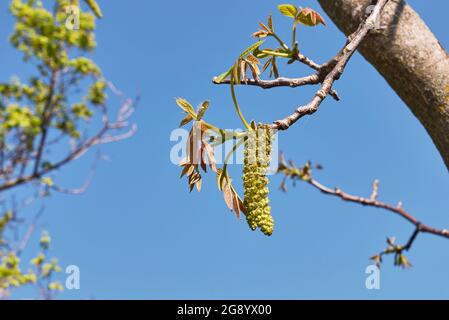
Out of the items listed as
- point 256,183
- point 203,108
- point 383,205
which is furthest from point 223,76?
point 383,205

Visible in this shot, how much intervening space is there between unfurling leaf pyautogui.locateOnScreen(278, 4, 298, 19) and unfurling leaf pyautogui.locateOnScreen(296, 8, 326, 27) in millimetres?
18

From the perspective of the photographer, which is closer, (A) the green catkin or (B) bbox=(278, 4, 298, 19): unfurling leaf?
(A) the green catkin

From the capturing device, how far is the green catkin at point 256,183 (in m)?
1.09

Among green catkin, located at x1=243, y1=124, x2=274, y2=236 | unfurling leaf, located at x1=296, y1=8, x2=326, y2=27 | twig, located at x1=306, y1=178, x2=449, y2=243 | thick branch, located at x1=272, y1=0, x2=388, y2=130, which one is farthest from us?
unfurling leaf, located at x1=296, y1=8, x2=326, y2=27

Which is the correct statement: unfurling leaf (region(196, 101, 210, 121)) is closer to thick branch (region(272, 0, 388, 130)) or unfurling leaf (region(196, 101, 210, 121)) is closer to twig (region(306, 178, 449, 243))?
thick branch (region(272, 0, 388, 130))

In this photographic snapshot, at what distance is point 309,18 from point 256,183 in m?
0.47

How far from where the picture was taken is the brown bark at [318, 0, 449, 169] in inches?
53.4

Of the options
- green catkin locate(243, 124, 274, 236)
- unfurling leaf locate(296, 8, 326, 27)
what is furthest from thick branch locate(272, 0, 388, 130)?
unfurling leaf locate(296, 8, 326, 27)

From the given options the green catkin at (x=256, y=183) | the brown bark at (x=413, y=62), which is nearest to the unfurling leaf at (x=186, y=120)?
the green catkin at (x=256, y=183)

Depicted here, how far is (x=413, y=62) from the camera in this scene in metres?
1.38

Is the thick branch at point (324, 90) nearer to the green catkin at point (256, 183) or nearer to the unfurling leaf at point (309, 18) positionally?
the green catkin at point (256, 183)

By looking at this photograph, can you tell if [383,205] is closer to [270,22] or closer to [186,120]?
[186,120]
